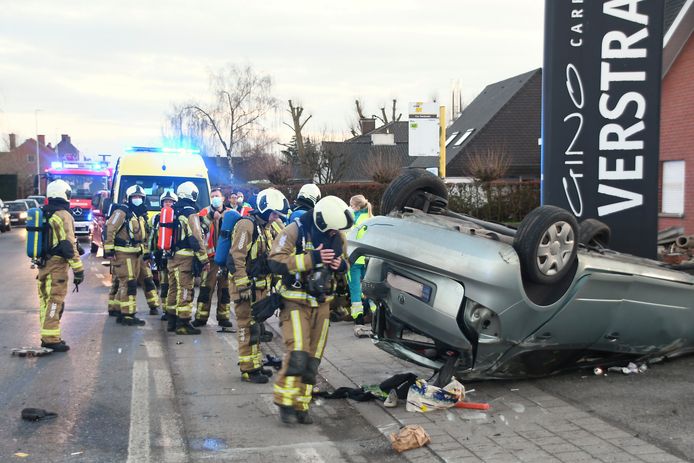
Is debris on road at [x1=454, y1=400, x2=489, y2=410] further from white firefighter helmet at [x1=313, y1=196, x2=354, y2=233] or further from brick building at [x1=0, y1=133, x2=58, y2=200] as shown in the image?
brick building at [x1=0, y1=133, x2=58, y2=200]

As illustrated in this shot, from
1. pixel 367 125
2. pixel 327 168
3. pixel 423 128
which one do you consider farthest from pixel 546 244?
pixel 367 125

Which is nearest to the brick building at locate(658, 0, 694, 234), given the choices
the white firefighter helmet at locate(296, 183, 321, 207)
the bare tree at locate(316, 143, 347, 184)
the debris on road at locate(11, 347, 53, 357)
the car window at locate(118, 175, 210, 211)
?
the car window at locate(118, 175, 210, 211)

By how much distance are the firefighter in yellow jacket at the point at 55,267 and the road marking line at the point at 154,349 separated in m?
0.91

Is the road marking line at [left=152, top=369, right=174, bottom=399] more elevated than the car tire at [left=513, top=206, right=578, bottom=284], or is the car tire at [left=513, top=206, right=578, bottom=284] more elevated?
the car tire at [left=513, top=206, right=578, bottom=284]

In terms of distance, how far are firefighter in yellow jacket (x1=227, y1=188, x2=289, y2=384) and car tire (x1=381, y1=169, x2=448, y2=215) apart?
1.36 m

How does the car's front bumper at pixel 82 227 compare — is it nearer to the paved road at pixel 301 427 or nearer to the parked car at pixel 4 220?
the parked car at pixel 4 220

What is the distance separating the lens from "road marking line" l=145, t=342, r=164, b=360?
8195mm

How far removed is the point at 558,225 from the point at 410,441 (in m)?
1.96

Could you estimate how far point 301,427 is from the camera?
5.66 metres

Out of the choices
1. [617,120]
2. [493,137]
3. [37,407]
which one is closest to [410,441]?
[37,407]

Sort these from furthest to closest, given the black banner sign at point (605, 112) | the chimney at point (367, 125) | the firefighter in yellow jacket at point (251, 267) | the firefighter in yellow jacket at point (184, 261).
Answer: the chimney at point (367, 125), the firefighter in yellow jacket at point (184, 261), the black banner sign at point (605, 112), the firefighter in yellow jacket at point (251, 267)

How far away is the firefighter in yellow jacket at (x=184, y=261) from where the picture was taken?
9.55m

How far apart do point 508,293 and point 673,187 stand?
501 inches

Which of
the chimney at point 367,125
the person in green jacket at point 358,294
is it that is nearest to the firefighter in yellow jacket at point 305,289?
the person in green jacket at point 358,294
